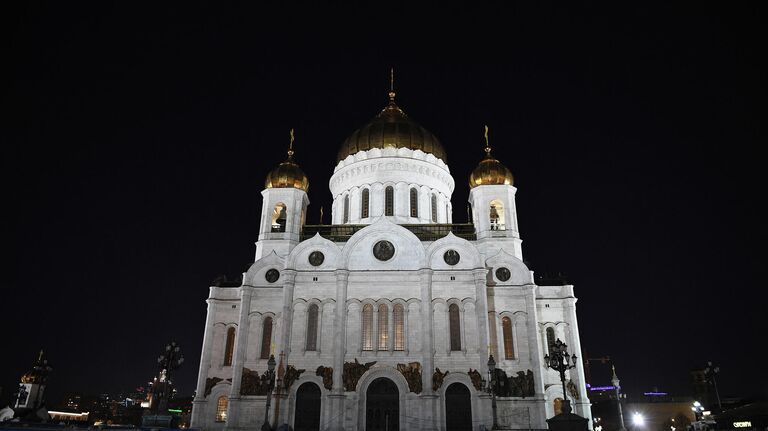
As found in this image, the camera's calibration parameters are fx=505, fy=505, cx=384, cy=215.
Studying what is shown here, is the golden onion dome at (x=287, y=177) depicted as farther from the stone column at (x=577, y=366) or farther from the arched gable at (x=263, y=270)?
the stone column at (x=577, y=366)

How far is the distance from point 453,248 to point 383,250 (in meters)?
3.83

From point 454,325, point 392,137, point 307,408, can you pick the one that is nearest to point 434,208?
point 392,137

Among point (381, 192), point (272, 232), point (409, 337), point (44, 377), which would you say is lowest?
point (44, 377)

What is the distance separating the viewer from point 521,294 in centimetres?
2719

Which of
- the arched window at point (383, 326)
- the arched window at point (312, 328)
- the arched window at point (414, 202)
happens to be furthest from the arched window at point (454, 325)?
the arched window at point (414, 202)

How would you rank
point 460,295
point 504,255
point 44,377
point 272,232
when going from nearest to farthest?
1. point 44,377
2. point 460,295
3. point 504,255
4. point 272,232

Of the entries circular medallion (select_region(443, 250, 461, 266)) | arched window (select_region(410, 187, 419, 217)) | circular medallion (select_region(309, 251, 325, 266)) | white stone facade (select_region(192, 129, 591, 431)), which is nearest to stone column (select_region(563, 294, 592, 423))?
white stone facade (select_region(192, 129, 591, 431))

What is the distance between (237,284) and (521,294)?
638 inches

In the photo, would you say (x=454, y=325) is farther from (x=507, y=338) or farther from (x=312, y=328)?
(x=312, y=328)

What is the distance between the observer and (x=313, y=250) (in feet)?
92.7

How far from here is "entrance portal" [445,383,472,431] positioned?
78.0ft

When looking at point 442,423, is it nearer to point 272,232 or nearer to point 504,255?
point 504,255

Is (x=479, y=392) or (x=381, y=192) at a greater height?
(x=381, y=192)

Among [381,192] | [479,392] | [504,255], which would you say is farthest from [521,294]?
[381,192]
